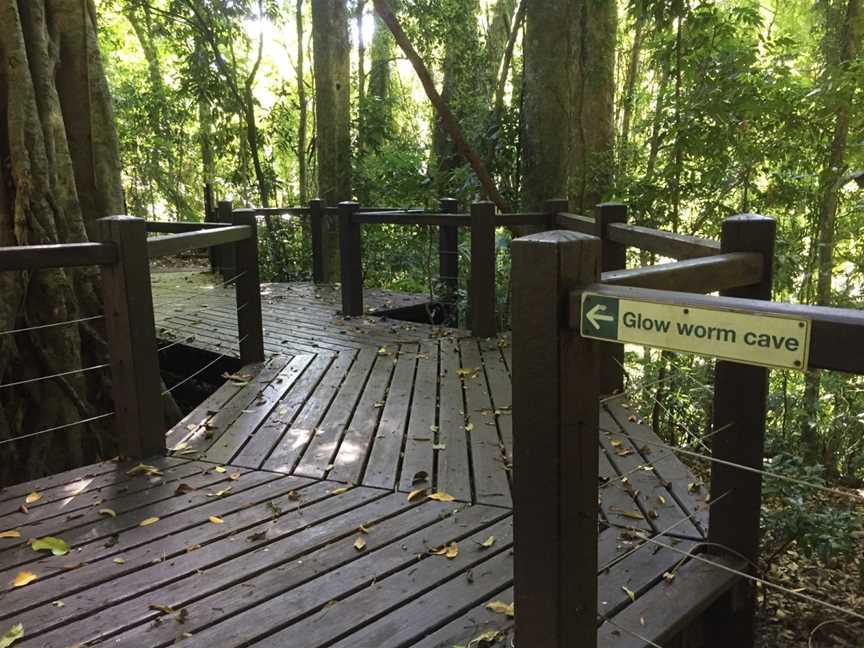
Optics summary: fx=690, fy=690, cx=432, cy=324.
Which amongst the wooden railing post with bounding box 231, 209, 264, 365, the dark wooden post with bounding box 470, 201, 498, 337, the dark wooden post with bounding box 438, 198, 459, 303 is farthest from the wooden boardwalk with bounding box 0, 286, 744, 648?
the dark wooden post with bounding box 438, 198, 459, 303

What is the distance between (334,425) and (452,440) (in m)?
0.71

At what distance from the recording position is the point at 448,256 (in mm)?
7277

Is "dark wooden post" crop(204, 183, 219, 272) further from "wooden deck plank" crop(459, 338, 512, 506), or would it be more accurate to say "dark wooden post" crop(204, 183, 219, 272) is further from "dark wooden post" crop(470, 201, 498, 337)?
"wooden deck plank" crop(459, 338, 512, 506)

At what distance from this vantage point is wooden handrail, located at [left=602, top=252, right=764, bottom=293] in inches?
60.1

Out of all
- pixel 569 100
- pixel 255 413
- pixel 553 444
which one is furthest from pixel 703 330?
pixel 569 100

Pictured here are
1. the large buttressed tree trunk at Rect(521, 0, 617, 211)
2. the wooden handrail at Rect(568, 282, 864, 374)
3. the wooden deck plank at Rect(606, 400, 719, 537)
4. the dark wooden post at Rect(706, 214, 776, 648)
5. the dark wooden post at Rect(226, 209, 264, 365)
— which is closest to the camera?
the wooden handrail at Rect(568, 282, 864, 374)

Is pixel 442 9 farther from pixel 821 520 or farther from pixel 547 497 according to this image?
pixel 547 497

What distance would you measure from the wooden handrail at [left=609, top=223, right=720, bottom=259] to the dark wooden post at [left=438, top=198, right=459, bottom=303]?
3427 millimetres

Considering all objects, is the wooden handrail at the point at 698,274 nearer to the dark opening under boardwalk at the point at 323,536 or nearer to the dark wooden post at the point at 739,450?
the dark wooden post at the point at 739,450

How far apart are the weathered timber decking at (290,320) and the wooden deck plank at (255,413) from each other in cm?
58

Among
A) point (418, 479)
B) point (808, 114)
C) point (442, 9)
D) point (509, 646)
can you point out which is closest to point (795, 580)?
point (418, 479)

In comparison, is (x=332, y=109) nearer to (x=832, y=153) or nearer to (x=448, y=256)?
(x=448, y=256)

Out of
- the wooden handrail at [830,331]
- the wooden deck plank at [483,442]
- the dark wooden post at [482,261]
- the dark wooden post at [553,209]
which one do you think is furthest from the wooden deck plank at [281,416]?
the wooden handrail at [830,331]

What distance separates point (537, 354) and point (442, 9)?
1173 centimetres
